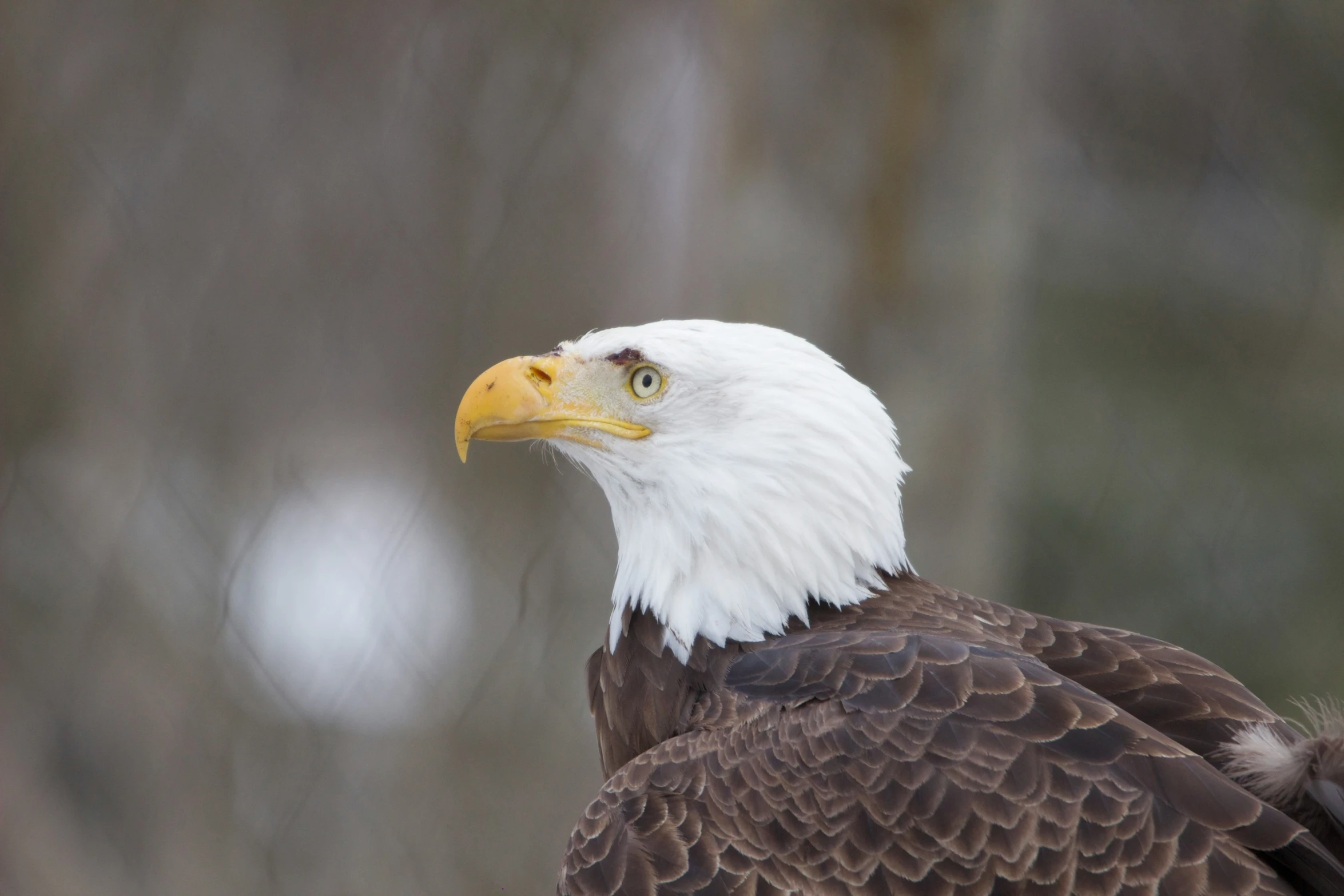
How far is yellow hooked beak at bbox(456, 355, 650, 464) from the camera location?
53.0 inches

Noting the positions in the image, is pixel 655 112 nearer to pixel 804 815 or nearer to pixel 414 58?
pixel 414 58

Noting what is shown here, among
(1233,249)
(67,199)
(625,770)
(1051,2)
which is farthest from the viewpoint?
(1233,249)

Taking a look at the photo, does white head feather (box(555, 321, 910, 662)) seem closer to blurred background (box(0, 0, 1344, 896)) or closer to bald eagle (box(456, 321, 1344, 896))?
bald eagle (box(456, 321, 1344, 896))

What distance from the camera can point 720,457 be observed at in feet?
4.41

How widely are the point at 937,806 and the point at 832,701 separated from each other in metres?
0.15

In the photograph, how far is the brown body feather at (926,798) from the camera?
98 cm

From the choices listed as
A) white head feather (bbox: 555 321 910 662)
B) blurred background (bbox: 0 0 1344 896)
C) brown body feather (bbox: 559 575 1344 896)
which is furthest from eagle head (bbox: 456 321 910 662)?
blurred background (bbox: 0 0 1344 896)

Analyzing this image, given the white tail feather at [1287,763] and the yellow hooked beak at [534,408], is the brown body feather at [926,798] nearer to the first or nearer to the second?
the white tail feather at [1287,763]

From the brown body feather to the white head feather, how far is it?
5.3 inches

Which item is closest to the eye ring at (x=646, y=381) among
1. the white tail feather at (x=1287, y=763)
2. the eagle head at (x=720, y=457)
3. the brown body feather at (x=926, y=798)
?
the eagle head at (x=720, y=457)

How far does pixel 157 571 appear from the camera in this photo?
2.13 metres

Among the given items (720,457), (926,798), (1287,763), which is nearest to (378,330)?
(720,457)

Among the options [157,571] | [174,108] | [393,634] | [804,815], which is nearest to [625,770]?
[804,815]

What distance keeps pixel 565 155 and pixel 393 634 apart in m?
1.06
